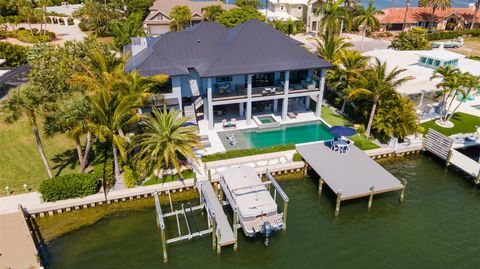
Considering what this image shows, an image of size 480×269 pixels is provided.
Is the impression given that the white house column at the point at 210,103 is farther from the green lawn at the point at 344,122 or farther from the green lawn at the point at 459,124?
the green lawn at the point at 459,124

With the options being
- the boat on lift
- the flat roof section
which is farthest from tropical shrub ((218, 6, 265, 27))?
the boat on lift

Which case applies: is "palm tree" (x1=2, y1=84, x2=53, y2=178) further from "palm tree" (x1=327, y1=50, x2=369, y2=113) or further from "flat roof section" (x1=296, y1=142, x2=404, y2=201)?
"palm tree" (x1=327, y1=50, x2=369, y2=113)

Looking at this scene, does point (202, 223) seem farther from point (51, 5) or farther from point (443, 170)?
point (51, 5)

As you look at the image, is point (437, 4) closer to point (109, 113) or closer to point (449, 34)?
point (449, 34)

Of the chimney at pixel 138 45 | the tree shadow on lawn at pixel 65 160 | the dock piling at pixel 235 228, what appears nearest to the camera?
the dock piling at pixel 235 228

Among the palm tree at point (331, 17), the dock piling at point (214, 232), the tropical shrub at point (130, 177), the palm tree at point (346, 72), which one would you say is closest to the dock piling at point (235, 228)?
the dock piling at point (214, 232)

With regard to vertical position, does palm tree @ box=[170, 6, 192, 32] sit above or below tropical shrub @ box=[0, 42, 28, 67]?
above
